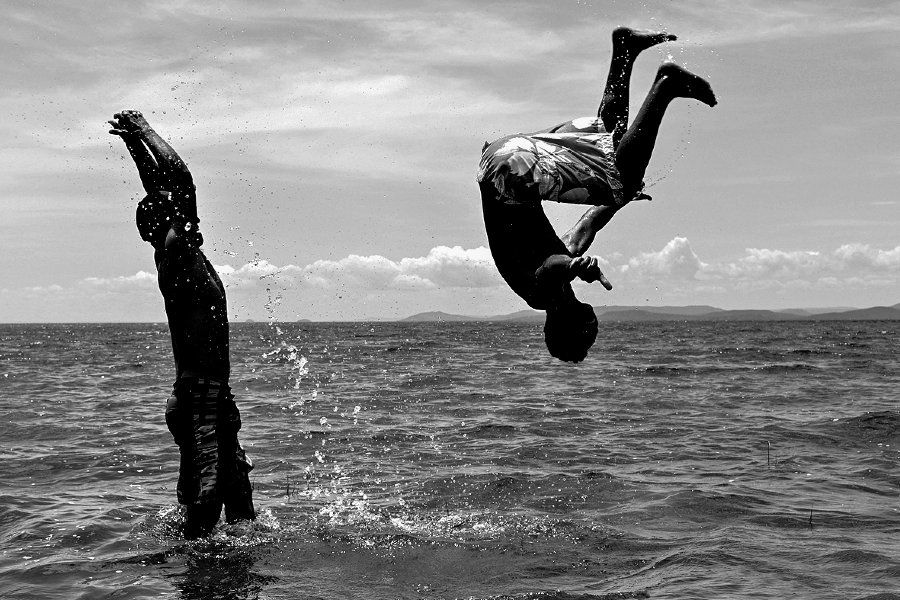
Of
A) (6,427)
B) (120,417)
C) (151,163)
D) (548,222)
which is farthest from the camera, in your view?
(120,417)

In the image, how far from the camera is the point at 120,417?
1877cm

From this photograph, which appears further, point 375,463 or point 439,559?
point 375,463

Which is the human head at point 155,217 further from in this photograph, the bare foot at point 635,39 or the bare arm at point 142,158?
the bare foot at point 635,39

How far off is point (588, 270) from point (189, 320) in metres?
4.52

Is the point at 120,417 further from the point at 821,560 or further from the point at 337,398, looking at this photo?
the point at 821,560

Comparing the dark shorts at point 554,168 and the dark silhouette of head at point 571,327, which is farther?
the dark silhouette of head at point 571,327

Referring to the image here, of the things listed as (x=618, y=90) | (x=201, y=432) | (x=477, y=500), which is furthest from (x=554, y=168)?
(x=477, y=500)

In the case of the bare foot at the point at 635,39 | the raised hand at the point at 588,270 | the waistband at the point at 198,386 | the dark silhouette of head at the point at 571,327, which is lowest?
the waistband at the point at 198,386

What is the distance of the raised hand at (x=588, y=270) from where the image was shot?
4367 millimetres

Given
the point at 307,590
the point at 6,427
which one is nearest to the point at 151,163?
the point at 307,590

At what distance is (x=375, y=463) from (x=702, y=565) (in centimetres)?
636

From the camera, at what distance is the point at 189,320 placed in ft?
25.7

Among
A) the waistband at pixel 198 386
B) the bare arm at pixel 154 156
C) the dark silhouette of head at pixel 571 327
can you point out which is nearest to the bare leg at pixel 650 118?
the dark silhouette of head at pixel 571 327

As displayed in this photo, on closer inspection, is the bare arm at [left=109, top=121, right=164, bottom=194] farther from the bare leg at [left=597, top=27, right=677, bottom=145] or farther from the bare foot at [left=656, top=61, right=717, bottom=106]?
the bare foot at [left=656, top=61, right=717, bottom=106]
